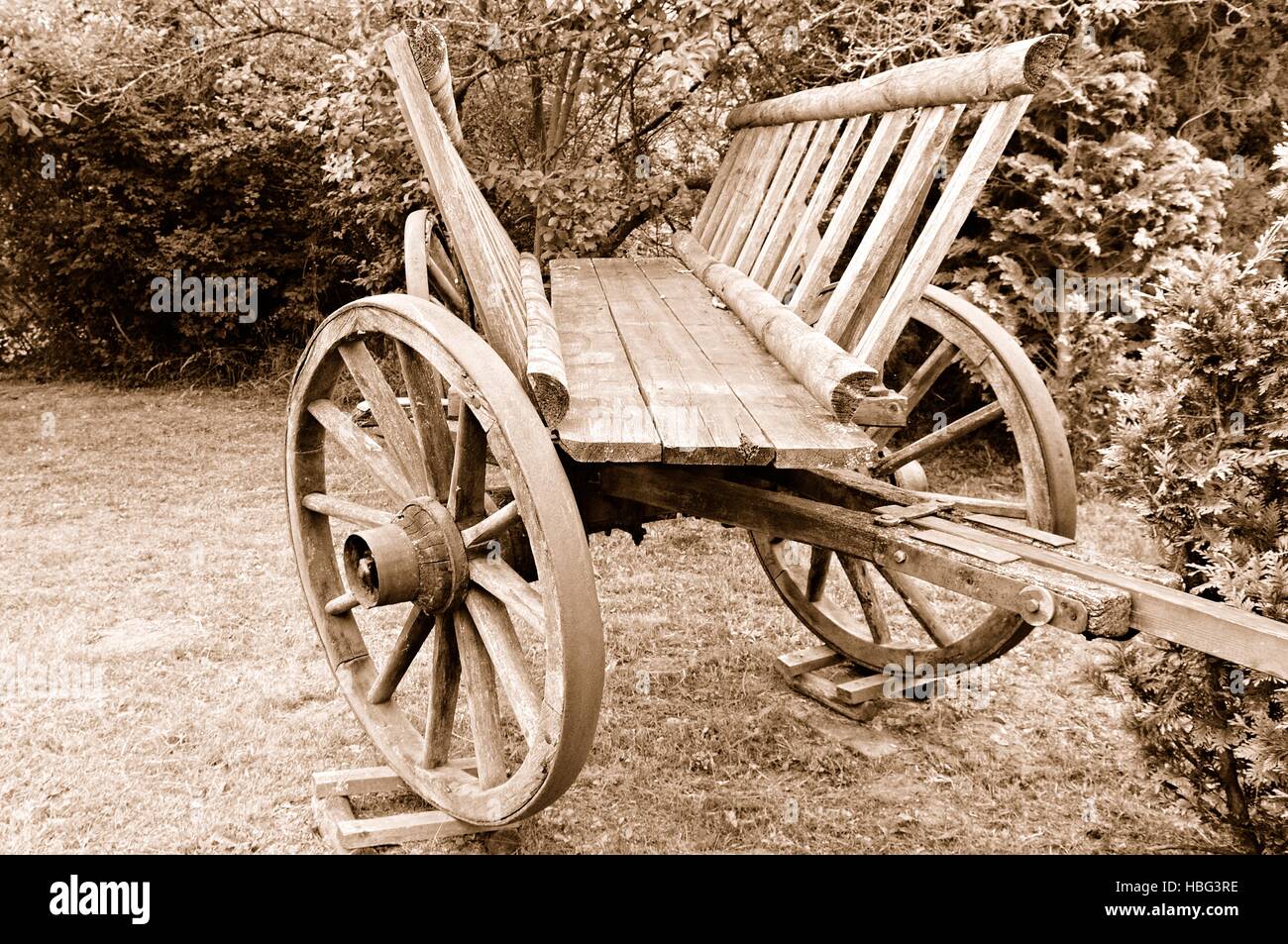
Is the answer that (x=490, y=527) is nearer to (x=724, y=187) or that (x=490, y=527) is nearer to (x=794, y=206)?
(x=794, y=206)

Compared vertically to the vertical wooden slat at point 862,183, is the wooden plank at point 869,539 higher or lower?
lower

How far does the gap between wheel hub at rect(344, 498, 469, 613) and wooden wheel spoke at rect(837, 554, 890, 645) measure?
1.75m

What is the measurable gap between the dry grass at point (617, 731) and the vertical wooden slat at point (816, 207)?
141cm

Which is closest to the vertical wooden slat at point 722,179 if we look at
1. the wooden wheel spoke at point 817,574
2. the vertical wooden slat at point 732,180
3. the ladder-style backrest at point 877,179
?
the vertical wooden slat at point 732,180

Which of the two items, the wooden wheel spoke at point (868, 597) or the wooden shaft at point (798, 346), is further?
the wooden wheel spoke at point (868, 597)

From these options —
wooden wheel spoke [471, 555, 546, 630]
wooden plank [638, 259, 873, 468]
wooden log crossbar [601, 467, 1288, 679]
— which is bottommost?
wooden wheel spoke [471, 555, 546, 630]

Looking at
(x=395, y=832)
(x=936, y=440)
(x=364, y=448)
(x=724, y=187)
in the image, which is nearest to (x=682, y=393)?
(x=364, y=448)

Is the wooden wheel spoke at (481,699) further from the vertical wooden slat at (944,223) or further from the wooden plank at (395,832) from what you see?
the vertical wooden slat at (944,223)

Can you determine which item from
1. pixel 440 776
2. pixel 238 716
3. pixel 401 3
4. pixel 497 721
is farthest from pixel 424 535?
pixel 401 3

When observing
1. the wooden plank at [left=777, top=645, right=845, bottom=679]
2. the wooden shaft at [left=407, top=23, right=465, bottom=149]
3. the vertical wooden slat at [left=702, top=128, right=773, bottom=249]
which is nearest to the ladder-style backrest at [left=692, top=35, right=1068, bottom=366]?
the vertical wooden slat at [left=702, top=128, right=773, bottom=249]

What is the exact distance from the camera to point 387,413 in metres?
2.83

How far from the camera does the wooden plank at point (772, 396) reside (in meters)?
2.00

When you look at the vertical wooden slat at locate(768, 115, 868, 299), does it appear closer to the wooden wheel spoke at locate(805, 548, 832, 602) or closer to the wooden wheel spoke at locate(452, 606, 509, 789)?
the wooden wheel spoke at locate(805, 548, 832, 602)

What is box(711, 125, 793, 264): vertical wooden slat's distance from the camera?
143 inches
